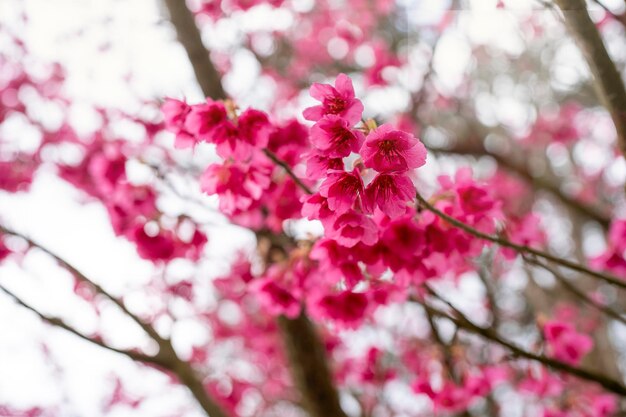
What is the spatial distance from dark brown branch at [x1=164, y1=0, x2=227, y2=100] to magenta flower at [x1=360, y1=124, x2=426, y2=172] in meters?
2.41

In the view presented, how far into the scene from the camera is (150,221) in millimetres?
2580

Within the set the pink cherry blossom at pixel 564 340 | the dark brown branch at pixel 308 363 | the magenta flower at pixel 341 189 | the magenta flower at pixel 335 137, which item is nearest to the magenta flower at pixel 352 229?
the magenta flower at pixel 341 189

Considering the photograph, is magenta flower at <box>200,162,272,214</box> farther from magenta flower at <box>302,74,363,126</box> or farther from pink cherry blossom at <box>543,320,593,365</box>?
pink cherry blossom at <box>543,320,593,365</box>

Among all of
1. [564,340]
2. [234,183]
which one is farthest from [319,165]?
[564,340]

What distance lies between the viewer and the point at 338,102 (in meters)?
1.44

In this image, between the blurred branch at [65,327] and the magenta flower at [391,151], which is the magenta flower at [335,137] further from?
the blurred branch at [65,327]

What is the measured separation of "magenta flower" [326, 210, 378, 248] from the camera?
1.50m

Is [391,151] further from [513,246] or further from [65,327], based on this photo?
[65,327]

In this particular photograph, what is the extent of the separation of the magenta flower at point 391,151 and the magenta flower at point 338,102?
83mm

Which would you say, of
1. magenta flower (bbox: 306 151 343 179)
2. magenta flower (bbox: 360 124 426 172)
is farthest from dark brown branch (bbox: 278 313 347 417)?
magenta flower (bbox: 360 124 426 172)

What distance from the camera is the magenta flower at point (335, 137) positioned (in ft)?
4.48

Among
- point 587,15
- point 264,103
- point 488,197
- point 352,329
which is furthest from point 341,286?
point 264,103

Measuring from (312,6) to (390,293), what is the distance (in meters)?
5.93

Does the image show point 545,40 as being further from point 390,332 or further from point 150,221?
point 150,221
